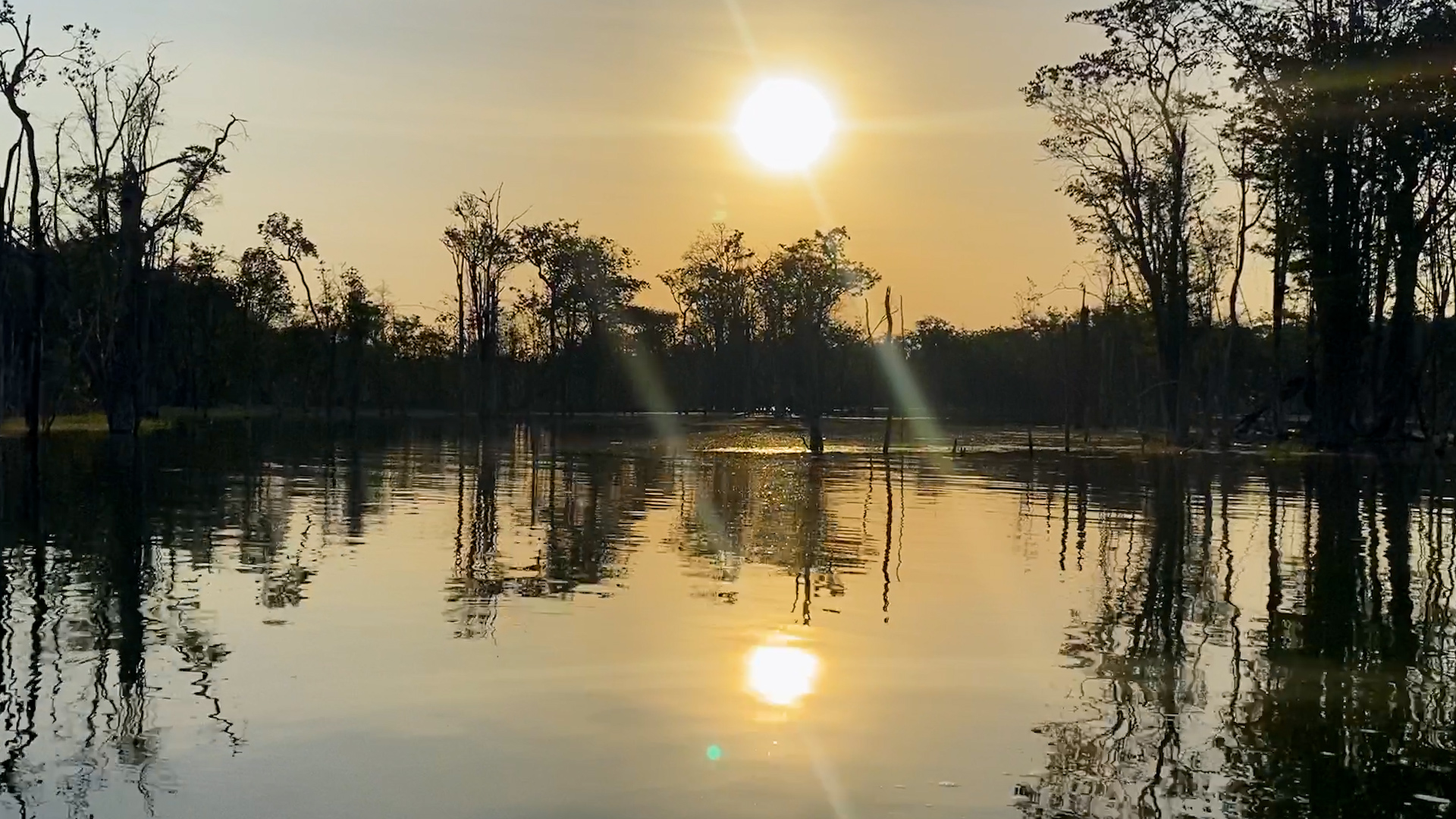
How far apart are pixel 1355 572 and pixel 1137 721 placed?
35.5 ft

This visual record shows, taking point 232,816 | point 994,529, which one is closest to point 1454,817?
point 232,816

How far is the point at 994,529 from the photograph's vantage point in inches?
1027

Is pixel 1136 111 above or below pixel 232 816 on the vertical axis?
above

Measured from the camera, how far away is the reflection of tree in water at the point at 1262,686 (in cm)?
895

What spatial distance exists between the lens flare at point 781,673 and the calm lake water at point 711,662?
0.17 ft

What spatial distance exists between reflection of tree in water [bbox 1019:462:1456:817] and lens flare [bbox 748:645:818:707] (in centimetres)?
205

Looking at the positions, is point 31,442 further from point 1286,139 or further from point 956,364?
point 956,364

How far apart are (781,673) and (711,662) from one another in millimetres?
718

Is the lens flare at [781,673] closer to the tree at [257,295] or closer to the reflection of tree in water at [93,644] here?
the reflection of tree in water at [93,644]

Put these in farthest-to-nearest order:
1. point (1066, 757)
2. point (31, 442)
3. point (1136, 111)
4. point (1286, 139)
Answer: point (1136, 111) → point (1286, 139) → point (31, 442) → point (1066, 757)

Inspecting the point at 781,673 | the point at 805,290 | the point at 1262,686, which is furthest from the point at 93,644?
the point at 805,290

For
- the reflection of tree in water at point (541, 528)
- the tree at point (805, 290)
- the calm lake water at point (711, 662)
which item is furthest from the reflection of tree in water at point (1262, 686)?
the tree at point (805, 290)

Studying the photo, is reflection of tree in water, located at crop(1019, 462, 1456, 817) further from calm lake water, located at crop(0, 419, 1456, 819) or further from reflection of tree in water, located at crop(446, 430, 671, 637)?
reflection of tree in water, located at crop(446, 430, 671, 637)

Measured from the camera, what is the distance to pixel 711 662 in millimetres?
12844
